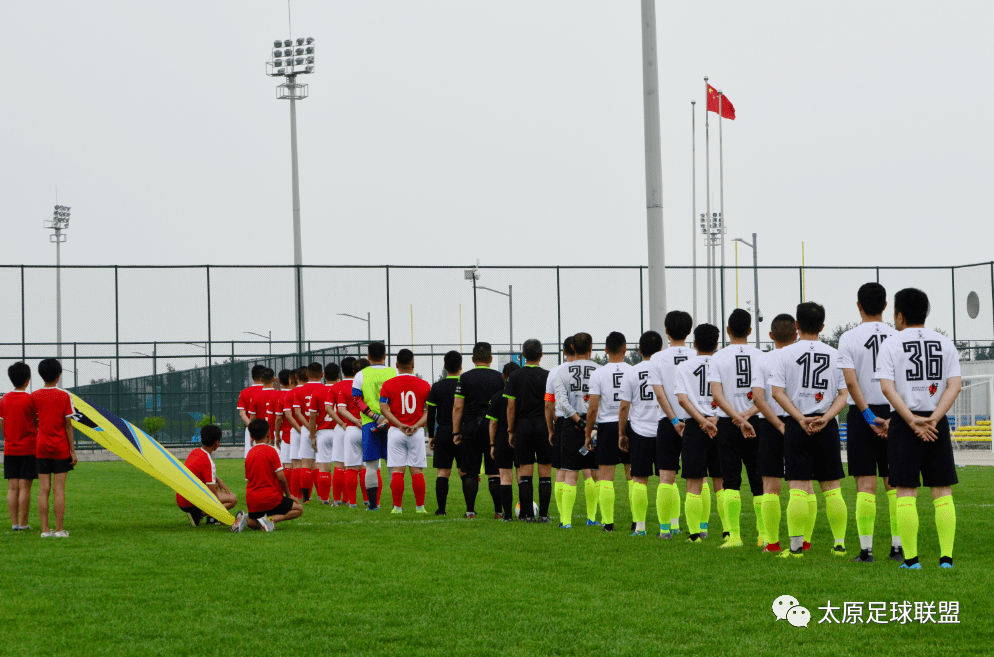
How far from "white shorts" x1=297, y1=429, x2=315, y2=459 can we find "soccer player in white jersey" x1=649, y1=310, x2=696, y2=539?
21.9ft

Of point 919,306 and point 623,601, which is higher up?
point 919,306

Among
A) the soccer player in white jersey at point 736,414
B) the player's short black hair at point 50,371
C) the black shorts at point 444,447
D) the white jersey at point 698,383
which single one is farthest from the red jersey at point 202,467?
the soccer player in white jersey at point 736,414

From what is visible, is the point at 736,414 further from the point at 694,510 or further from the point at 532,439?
the point at 532,439

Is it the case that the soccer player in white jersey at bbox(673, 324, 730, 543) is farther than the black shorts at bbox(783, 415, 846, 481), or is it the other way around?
the soccer player in white jersey at bbox(673, 324, 730, 543)

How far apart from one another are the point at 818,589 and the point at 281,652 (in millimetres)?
3418

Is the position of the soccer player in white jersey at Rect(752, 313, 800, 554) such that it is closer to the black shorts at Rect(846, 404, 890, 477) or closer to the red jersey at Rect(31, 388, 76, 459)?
the black shorts at Rect(846, 404, 890, 477)

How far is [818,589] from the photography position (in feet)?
21.9

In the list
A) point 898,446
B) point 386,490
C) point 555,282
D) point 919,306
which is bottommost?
point 386,490

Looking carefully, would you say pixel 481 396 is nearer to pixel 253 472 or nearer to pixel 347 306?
pixel 253 472

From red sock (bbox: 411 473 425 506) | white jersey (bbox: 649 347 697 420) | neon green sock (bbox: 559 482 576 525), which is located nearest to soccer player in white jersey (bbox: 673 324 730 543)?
white jersey (bbox: 649 347 697 420)

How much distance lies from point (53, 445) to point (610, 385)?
564cm

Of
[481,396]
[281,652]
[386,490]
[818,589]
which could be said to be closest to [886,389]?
[818,589]

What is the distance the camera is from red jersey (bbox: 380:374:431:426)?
1280cm

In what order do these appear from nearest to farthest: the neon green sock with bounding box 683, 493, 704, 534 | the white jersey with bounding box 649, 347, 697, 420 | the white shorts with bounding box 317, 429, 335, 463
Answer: the neon green sock with bounding box 683, 493, 704, 534
the white jersey with bounding box 649, 347, 697, 420
the white shorts with bounding box 317, 429, 335, 463
